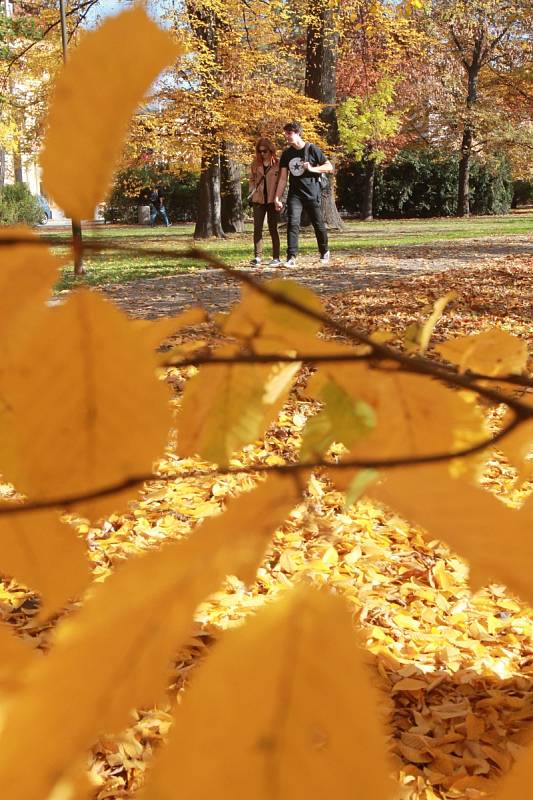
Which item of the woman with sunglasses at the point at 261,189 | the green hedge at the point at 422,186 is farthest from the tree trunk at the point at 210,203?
the green hedge at the point at 422,186

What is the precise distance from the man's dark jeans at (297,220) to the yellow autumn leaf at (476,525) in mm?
4185

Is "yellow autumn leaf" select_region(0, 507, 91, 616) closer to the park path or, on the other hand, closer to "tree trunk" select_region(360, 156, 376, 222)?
the park path

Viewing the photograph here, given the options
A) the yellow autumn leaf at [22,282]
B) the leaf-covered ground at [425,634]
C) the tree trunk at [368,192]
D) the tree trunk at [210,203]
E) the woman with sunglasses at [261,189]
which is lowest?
the leaf-covered ground at [425,634]

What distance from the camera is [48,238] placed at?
15cm

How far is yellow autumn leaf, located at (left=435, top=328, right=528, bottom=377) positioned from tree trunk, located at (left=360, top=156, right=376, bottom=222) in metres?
13.9

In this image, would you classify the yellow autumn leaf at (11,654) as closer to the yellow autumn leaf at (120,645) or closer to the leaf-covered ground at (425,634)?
the yellow autumn leaf at (120,645)

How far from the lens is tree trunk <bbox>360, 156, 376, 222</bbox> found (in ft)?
45.1

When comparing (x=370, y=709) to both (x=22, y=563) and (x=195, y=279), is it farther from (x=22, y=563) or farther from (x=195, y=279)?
(x=195, y=279)

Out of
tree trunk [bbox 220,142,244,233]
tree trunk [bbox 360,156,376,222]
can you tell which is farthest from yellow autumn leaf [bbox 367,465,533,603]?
tree trunk [bbox 360,156,376,222]

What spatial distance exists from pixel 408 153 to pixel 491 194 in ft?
6.59

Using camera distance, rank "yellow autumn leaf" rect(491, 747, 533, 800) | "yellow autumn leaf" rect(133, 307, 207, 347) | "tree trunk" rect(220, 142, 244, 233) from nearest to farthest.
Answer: "yellow autumn leaf" rect(491, 747, 533, 800) < "yellow autumn leaf" rect(133, 307, 207, 347) < "tree trunk" rect(220, 142, 244, 233)

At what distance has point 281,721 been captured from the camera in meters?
0.09

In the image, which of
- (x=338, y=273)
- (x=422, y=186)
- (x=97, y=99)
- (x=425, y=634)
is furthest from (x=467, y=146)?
(x=97, y=99)

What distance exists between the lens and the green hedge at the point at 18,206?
0.59ft
